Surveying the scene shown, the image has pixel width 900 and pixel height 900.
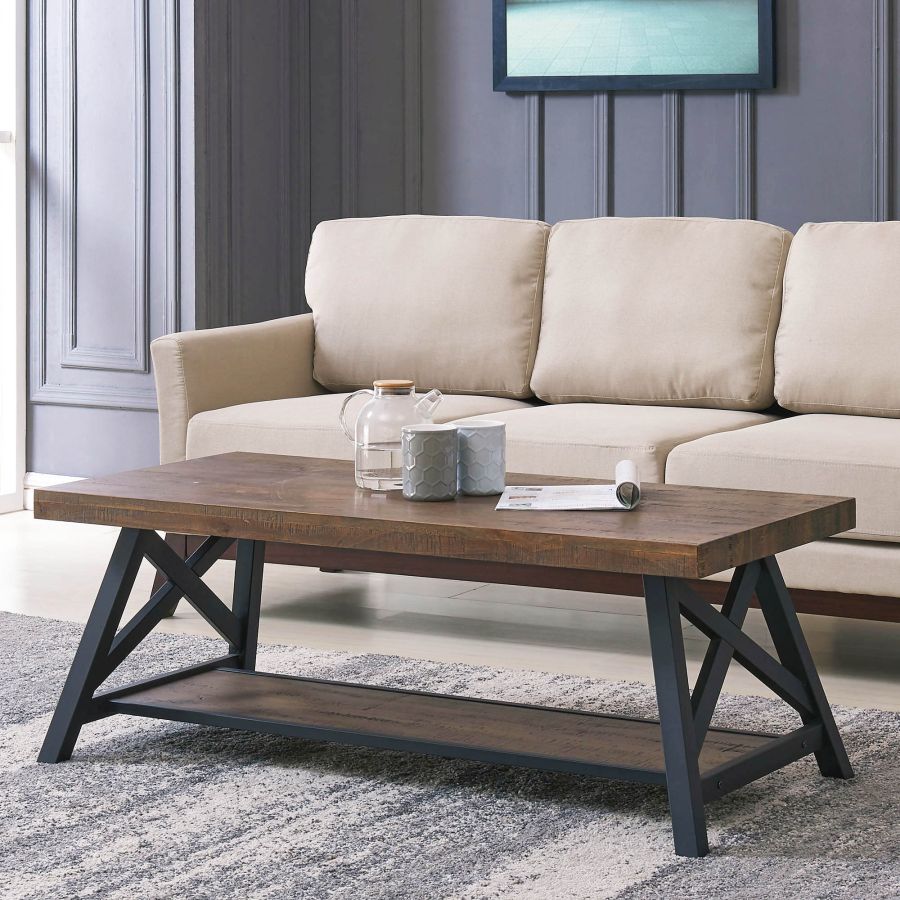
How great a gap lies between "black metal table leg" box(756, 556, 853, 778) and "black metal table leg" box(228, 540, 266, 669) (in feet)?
2.92

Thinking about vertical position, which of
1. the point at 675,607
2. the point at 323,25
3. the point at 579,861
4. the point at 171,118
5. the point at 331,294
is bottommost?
the point at 579,861

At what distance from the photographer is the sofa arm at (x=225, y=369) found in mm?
3428

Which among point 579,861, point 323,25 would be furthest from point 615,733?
point 323,25

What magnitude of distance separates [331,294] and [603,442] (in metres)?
1.11

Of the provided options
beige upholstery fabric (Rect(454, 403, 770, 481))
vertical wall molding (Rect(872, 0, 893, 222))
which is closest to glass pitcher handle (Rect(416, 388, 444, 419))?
beige upholstery fabric (Rect(454, 403, 770, 481))

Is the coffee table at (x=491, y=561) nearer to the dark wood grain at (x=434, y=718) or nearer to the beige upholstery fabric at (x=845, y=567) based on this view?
the dark wood grain at (x=434, y=718)

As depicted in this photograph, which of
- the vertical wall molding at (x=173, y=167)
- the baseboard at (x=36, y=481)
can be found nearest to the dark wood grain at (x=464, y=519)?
the vertical wall molding at (x=173, y=167)

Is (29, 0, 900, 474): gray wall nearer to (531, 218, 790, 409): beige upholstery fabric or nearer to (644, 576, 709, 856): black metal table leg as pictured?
(531, 218, 790, 409): beige upholstery fabric

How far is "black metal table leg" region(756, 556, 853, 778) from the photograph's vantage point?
2141 millimetres

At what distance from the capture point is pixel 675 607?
1.90 m

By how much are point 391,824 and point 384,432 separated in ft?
1.96

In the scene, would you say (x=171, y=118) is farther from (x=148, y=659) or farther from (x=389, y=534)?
(x=389, y=534)

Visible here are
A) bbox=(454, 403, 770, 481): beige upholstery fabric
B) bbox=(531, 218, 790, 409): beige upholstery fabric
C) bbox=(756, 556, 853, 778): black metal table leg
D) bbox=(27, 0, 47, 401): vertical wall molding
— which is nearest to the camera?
bbox=(756, 556, 853, 778): black metal table leg

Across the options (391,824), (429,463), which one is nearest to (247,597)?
(429,463)
